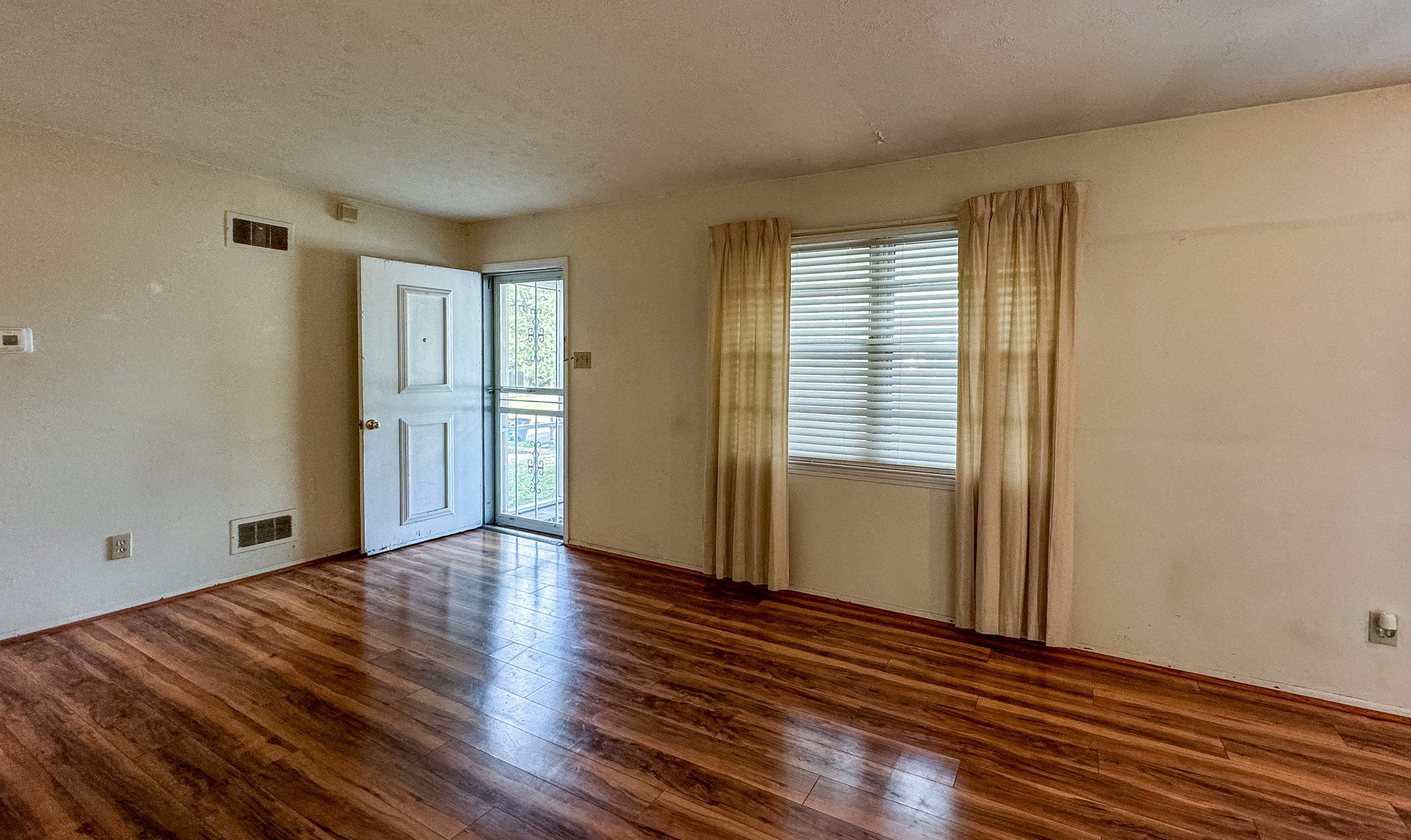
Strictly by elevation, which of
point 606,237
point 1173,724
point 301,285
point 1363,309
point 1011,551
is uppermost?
point 606,237

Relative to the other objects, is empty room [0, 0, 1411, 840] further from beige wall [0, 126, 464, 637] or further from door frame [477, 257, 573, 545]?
door frame [477, 257, 573, 545]

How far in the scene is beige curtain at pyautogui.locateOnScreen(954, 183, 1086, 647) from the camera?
3074 mm

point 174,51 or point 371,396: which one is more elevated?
point 174,51

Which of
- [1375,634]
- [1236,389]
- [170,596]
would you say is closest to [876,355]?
[1236,389]

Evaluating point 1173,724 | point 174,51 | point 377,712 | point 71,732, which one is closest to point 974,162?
point 1173,724

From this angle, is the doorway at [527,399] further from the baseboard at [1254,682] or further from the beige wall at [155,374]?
the baseboard at [1254,682]

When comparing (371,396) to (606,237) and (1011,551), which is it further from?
(1011,551)

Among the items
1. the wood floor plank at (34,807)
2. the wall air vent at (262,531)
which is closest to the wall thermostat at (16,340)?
the wall air vent at (262,531)

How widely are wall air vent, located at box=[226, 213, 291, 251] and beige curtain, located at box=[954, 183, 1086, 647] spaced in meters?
4.03

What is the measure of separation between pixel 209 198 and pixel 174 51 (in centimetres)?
167

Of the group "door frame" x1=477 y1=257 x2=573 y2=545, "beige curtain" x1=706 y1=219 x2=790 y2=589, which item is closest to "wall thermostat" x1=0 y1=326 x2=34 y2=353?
"door frame" x1=477 y1=257 x2=573 y2=545

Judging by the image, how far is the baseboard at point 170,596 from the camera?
127 inches

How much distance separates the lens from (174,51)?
2.37 meters

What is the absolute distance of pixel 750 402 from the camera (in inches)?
155
